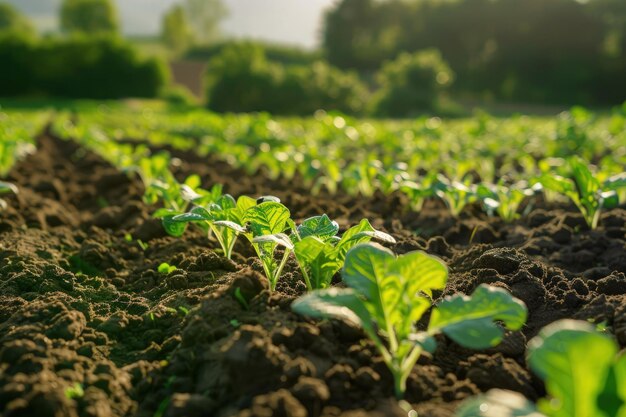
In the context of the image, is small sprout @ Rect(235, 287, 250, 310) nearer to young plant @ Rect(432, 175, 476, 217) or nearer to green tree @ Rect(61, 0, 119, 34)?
young plant @ Rect(432, 175, 476, 217)

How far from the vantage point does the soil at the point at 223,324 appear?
1819 millimetres

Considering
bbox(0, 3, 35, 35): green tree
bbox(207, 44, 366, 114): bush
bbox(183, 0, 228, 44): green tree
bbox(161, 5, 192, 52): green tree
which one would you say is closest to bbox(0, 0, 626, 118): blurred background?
bbox(207, 44, 366, 114): bush

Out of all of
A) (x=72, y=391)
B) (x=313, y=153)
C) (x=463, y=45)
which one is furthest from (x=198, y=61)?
(x=72, y=391)

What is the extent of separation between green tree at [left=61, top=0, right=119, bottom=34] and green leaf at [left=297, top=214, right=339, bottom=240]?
68.2 metres

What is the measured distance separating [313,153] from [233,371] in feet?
13.7

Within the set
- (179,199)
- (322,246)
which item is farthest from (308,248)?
(179,199)

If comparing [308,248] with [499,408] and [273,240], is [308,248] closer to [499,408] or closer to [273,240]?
[273,240]

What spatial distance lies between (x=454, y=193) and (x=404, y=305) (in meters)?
2.37

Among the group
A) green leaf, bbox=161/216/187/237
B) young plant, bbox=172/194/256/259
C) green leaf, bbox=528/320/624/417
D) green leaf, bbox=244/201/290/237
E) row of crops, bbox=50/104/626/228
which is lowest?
row of crops, bbox=50/104/626/228

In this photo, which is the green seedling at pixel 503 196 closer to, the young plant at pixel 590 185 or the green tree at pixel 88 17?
the young plant at pixel 590 185

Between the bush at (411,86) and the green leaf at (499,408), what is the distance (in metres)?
25.3

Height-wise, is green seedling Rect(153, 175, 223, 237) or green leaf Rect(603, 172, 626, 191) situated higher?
green leaf Rect(603, 172, 626, 191)

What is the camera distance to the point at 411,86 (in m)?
27.6

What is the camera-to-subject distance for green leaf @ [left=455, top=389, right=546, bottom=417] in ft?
4.26
